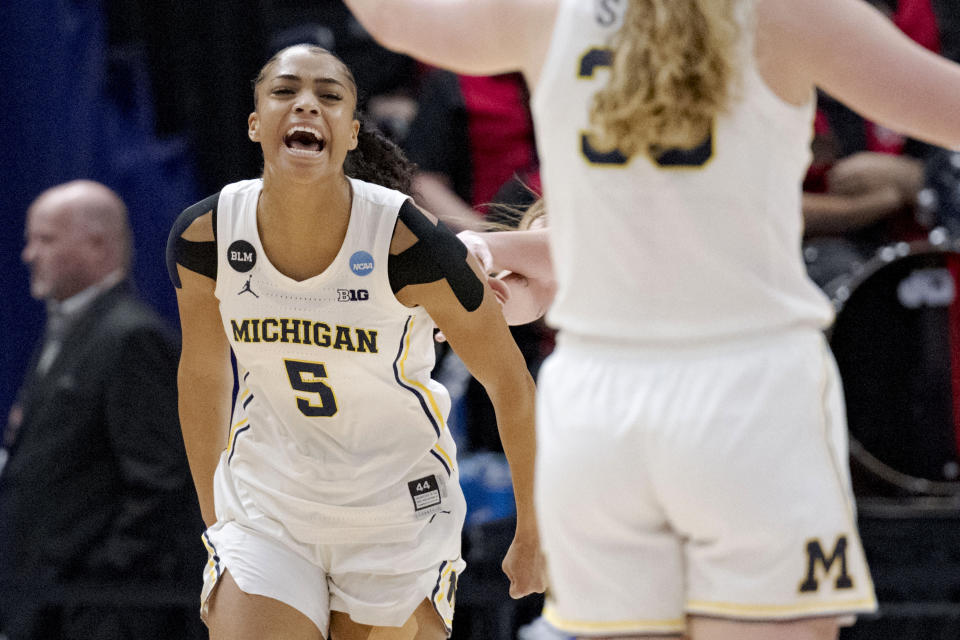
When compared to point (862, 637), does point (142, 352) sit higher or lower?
higher

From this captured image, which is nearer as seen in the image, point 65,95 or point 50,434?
point 50,434

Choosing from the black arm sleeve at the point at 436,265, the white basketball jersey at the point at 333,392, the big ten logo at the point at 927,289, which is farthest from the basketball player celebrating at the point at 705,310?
the big ten logo at the point at 927,289

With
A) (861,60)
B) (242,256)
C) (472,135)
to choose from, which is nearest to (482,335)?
(242,256)

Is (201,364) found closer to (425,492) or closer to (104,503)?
(425,492)

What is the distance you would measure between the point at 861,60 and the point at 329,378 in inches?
56.9

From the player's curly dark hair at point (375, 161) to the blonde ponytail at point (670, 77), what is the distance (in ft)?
4.79

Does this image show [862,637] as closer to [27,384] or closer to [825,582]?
[825,582]

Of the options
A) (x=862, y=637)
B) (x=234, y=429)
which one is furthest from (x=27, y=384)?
(x=862, y=637)

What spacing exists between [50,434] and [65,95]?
77.4 inches

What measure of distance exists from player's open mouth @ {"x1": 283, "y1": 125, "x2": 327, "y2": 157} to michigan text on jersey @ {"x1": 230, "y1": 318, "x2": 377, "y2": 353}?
1.20 ft

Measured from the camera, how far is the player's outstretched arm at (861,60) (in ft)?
6.02

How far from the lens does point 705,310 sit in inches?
74.1

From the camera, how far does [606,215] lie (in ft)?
6.21

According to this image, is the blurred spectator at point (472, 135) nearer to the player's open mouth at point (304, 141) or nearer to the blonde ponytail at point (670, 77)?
the player's open mouth at point (304, 141)
